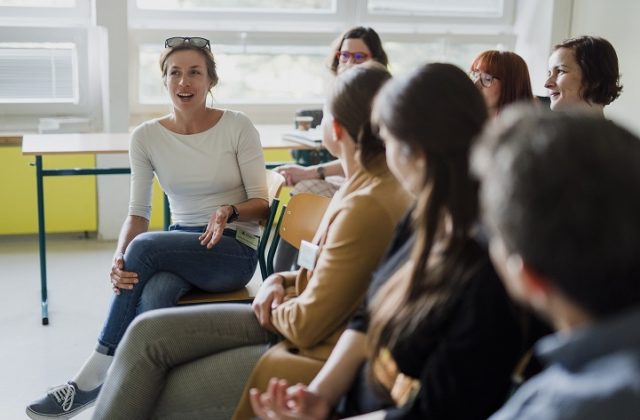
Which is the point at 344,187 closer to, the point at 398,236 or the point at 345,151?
the point at 345,151

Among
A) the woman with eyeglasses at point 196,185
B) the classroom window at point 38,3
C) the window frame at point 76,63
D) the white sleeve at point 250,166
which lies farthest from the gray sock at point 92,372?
the classroom window at point 38,3

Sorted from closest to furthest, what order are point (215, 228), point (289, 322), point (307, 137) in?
point (289, 322)
point (215, 228)
point (307, 137)

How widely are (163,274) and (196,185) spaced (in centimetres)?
40

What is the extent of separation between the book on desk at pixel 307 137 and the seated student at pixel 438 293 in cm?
238

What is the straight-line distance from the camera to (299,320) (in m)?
1.73

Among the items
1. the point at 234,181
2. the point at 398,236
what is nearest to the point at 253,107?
the point at 234,181

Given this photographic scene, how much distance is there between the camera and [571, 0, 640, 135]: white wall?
4.65 meters

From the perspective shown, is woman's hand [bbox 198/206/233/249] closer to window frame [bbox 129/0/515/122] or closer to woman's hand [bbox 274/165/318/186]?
woman's hand [bbox 274/165/318/186]

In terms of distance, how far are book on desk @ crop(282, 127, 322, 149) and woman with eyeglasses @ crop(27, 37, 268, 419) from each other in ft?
3.26

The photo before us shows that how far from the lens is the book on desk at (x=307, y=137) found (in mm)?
3804

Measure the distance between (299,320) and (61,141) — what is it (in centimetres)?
243

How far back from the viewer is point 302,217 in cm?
243

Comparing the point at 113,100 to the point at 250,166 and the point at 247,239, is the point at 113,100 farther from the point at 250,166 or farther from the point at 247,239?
the point at 247,239

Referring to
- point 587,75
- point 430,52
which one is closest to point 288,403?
point 587,75
